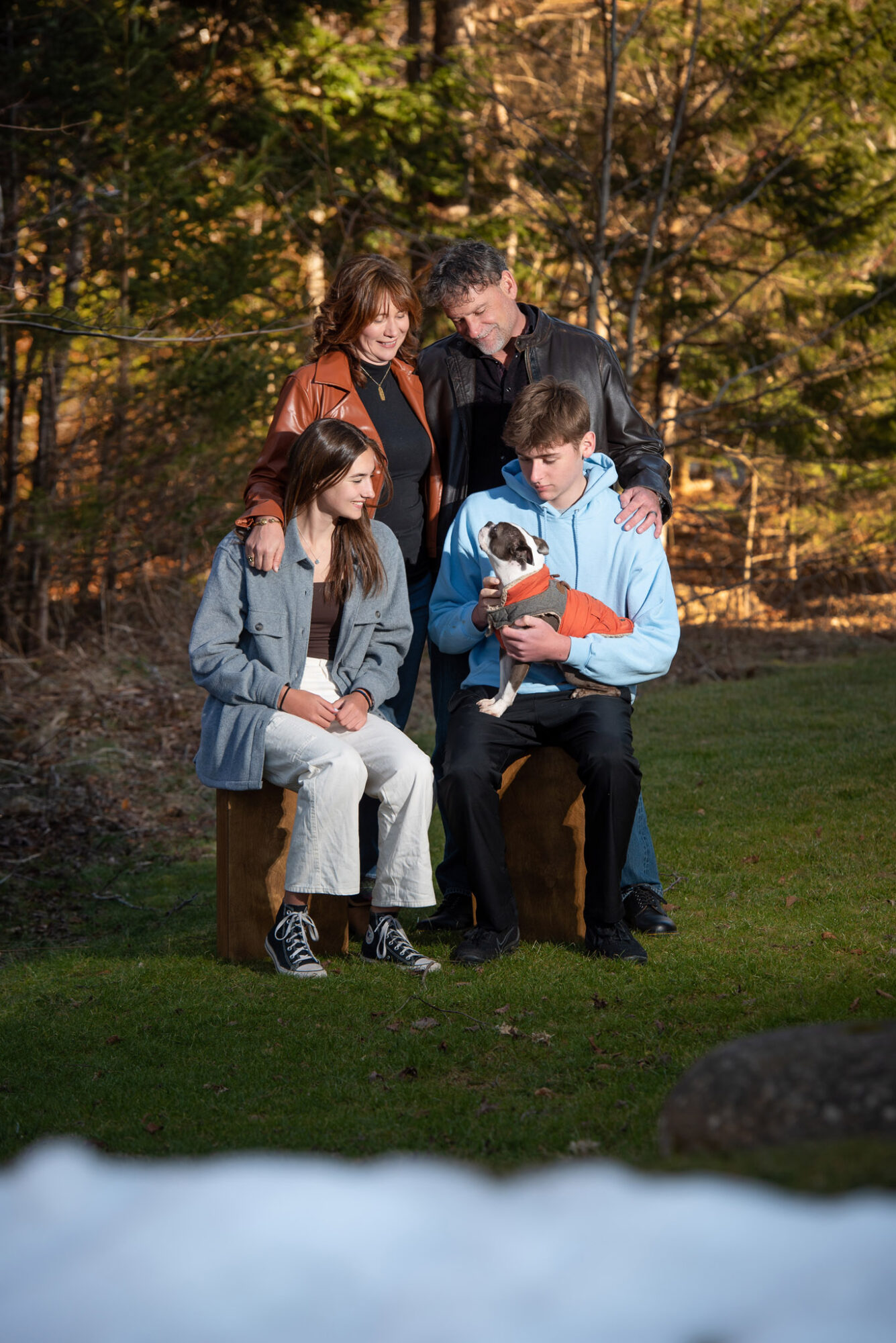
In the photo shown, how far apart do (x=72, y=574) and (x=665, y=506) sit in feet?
24.8

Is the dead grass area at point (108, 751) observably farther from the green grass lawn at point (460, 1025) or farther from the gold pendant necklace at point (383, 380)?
the gold pendant necklace at point (383, 380)

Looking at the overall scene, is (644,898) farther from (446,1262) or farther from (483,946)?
(446,1262)

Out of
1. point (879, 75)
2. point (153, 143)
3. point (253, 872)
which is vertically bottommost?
point (253, 872)

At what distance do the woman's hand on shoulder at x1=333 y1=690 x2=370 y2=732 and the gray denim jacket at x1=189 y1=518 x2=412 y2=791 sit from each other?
9 cm

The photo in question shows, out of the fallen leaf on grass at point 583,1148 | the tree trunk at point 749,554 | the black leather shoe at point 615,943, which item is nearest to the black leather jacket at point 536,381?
the black leather shoe at point 615,943

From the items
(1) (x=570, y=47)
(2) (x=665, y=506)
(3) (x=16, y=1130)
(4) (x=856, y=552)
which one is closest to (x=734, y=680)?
(4) (x=856, y=552)

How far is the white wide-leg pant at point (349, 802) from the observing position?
404cm

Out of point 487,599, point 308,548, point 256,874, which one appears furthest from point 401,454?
point 256,874

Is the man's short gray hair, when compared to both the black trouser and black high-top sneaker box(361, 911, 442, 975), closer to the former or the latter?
the black trouser

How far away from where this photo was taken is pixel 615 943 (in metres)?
4.11

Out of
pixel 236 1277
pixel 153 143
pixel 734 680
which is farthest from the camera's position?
pixel 734 680

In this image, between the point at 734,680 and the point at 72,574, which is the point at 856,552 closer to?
the point at 734,680

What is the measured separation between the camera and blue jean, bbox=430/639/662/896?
4.56 metres

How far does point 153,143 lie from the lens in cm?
1044
